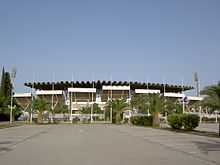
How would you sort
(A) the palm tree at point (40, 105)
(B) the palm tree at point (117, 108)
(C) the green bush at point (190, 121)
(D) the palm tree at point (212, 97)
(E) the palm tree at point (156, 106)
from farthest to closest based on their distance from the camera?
(A) the palm tree at point (40, 105) < (B) the palm tree at point (117, 108) < (E) the palm tree at point (156, 106) < (C) the green bush at point (190, 121) < (D) the palm tree at point (212, 97)

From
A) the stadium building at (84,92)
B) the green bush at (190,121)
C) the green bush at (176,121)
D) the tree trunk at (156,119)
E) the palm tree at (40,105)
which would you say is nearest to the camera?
the green bush at (190,121)

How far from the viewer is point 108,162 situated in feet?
42.4

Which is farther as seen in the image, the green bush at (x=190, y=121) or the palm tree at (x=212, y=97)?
the green bush at (x=190, y=121)

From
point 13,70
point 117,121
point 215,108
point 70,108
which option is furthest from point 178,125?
point 70,108

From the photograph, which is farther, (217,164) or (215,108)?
(215,108)

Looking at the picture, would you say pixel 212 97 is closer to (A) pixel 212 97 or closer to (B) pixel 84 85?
(A) pixel 212 97

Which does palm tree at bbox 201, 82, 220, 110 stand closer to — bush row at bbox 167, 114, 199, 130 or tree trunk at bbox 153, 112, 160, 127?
bush row at bbox 167, 114, 199, 130

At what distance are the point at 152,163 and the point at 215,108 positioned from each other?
1919 cm

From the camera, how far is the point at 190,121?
39.8 metres

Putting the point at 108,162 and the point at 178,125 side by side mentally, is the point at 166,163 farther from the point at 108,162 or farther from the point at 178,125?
the point at 178,125

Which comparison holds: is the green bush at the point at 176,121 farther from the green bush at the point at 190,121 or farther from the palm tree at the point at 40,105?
the palm tree at the point at 40,105

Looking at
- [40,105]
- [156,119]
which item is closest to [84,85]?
[40,105]

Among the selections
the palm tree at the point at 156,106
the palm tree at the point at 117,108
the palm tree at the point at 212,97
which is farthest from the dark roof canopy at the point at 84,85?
the palm tree at the point at 212,97

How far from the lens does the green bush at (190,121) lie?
39500 mm
